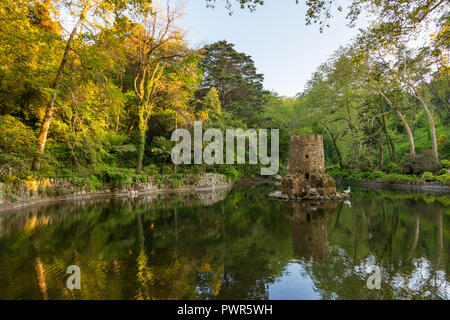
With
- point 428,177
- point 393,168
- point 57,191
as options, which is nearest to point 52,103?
point 57,191

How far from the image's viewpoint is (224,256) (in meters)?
4.84

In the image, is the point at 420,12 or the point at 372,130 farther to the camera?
the point at 372,130

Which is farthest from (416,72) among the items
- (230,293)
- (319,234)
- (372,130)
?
(230,293)

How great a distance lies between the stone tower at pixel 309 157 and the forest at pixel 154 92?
16.1 ft

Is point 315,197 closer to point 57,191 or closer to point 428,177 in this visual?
point 428,177

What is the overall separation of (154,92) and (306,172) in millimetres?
12125

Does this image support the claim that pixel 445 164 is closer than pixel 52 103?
No

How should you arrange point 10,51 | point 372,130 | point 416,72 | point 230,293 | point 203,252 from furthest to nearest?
1. point 372,130
2. point 416,72
3. point 10,51
4. point 203,252
5. point 230,293

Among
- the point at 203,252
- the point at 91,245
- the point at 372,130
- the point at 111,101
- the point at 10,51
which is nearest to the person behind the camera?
the point at 203,252

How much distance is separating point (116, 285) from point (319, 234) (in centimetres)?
483

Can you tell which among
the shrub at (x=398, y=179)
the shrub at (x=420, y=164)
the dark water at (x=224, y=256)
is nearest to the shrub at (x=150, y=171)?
the dark water at (x=224, y=256)

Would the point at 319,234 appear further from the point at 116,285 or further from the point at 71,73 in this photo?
the point at 71,73

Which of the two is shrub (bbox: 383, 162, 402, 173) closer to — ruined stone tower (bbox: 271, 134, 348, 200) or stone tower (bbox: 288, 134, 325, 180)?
ruined stone tower (bbox: 271, 134, 348, 200)

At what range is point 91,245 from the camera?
17.9 ft
